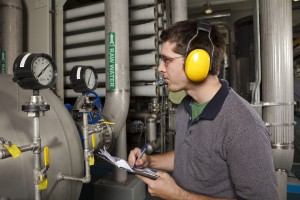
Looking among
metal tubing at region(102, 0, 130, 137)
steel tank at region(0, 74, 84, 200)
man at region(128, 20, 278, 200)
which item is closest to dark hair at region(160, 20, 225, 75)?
man at region(128, 20, 278, 200)

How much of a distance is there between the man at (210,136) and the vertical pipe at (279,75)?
38.9 inches

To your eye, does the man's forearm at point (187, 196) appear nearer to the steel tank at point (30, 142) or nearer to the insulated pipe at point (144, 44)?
the steel tank at point (30, 142)

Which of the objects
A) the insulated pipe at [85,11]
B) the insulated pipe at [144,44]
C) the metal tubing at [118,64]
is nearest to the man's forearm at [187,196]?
the metal tubing at [118,64]

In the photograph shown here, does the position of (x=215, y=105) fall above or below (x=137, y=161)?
above

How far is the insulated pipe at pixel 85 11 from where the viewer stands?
2.54 metres

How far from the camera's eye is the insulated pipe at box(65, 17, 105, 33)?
2.55 metres

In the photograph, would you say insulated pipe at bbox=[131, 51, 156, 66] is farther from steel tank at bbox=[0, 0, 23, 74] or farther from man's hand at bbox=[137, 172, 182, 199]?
man's hand at bbox=[137, 172, 182, 199]

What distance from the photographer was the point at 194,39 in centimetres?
94

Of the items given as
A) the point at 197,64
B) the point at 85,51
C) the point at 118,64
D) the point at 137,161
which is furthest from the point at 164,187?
the point at 85,51

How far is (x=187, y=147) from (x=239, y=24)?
199 centimetres

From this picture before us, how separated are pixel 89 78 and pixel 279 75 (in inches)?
55.8

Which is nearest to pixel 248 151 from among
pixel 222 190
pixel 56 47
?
pixel 222 190

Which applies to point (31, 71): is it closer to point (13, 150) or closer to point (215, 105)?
point (13, 150)

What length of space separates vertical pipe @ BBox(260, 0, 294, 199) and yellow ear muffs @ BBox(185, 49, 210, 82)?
115cm
